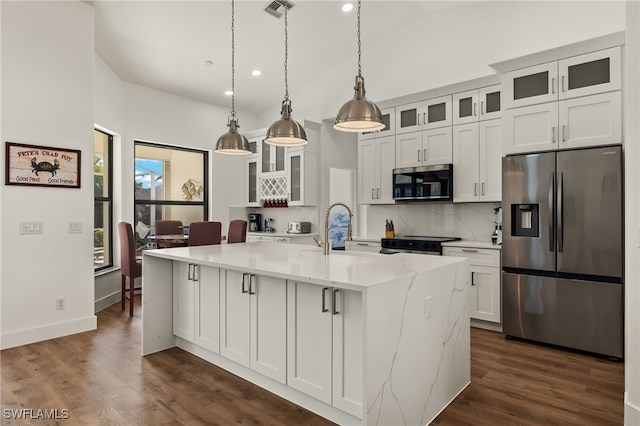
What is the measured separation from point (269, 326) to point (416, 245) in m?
2.46

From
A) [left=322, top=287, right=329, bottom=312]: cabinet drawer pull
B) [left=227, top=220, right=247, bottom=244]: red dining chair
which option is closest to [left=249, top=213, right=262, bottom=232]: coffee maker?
[left=227, top=220, right=247, bottom=244]: red dining chair

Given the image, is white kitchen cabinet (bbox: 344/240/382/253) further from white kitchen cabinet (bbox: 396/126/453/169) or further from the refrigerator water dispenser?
the refrigerator water dispenser

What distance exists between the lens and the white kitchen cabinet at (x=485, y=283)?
3953mm

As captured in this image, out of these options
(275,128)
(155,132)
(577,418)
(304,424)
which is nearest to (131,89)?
(155,132)

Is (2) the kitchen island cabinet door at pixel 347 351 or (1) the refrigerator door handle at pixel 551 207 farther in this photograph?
(1) the refrigerator door handle at pixel 551 207

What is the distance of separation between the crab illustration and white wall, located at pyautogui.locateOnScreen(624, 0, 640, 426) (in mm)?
4551

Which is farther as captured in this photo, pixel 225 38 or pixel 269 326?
pixel 225 38

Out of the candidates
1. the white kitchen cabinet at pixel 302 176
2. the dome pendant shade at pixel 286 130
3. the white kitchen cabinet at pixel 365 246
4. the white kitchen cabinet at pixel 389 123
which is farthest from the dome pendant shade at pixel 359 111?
the white kitchen cabinet at pixel 302 176

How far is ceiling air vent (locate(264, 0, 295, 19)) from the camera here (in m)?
4.23

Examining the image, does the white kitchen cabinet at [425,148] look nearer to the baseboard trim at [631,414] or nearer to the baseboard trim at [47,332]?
the baseboard trim at [631,414]

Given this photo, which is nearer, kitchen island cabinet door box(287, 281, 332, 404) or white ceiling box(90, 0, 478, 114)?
kitchen island cabinet door box(287, 281, 332, 404)

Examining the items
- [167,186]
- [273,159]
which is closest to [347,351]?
[273,159]

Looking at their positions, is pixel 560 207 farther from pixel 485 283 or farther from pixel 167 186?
pixel 167 186

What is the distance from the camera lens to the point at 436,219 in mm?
5020
